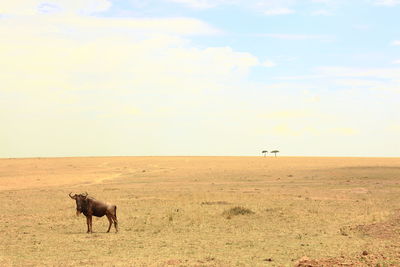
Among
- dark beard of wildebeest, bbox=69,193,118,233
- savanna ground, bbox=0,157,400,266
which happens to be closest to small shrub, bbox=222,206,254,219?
savanna ground, bbox=0,157,400,266

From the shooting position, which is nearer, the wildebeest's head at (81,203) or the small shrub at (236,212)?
the wildebeest's head at (81,203)

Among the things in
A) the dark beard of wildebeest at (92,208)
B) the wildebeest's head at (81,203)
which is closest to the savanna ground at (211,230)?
the dark beard of wildebeest at (92,208)

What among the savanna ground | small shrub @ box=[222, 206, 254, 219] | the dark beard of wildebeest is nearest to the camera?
the savanna ground

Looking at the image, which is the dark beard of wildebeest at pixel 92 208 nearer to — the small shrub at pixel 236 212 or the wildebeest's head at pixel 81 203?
the wildebeest's head at pixel 81 203

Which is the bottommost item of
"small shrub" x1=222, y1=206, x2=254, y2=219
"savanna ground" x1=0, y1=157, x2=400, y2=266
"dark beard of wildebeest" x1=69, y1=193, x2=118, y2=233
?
"savanna ground" x1=0, y1=157, x2=400, y2=266

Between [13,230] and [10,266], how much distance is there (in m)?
7.93

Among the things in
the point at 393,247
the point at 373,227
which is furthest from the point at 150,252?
the point at 373,227

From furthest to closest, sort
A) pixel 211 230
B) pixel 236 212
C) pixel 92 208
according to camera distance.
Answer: pixel 236 212
pixel 211 230
pixel 92 208

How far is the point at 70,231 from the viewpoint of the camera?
22609 millimetres

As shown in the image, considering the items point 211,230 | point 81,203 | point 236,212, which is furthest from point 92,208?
point 236,212

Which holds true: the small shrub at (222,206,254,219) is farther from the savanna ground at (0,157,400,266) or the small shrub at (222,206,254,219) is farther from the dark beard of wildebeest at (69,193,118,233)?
the dark beard of wildebeest at (69,193,118,233)

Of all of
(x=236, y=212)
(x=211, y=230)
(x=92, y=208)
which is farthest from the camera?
(x=236, y=212)

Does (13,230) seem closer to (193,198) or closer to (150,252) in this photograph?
(150,252)

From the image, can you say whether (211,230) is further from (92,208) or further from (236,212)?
(92,208)
